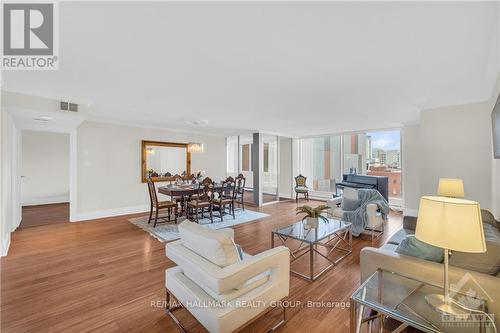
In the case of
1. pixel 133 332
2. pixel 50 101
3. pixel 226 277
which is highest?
pixel 50 101

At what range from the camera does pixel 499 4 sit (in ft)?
4.65

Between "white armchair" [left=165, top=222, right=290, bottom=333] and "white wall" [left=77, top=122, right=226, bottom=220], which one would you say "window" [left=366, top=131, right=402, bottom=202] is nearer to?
"white armchair" [left=165, top=222, right=290, bottom=333]

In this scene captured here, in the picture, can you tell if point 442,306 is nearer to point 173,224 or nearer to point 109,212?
point 173,224

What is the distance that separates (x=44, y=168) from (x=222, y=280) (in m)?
8.35

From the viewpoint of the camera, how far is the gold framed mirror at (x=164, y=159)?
6.05 metres

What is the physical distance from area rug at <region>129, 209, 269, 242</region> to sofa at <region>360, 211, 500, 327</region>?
3115 millimetres

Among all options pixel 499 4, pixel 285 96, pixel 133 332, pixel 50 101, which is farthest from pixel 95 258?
pixel 499 4

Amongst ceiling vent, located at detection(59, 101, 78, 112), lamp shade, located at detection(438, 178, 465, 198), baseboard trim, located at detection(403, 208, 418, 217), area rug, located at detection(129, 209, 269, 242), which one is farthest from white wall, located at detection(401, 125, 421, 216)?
ceiling vent, located at detection(59, 101, 78, 112)

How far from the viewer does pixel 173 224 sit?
4676mm

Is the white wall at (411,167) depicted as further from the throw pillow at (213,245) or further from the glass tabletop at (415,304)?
the throw pillow at (213,245)

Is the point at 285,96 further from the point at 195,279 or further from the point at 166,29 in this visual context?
the point at 195,279

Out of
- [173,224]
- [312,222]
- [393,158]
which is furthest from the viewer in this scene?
[393,158]

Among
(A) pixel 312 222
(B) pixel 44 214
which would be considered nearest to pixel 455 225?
(A) pixel 312 222

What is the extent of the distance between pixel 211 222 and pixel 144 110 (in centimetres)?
269
